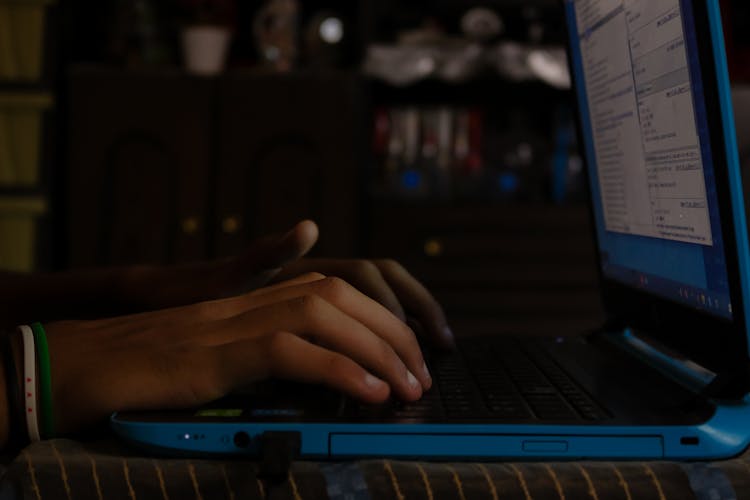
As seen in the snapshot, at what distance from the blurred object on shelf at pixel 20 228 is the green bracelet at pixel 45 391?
90.5 inches

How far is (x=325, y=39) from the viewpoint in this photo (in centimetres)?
304

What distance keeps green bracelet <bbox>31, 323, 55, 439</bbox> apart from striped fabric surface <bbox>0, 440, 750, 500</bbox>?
Answer: 0.06 metres

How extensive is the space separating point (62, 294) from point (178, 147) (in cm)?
189

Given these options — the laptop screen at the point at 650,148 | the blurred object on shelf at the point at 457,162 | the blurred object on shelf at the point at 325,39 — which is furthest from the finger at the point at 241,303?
the blurred object on shelf at the point at 325,39

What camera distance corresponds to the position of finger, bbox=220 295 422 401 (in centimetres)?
53

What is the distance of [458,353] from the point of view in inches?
30.7

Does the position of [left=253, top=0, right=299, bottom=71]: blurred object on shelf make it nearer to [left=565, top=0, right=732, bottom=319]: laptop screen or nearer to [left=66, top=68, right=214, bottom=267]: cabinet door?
[left=66, top=68, right=214, bottom=267]: cabinet door

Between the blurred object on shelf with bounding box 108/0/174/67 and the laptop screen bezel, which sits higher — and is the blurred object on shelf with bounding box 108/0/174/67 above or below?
above

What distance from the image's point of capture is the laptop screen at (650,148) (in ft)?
1.90

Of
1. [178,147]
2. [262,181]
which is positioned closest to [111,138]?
[178,147]

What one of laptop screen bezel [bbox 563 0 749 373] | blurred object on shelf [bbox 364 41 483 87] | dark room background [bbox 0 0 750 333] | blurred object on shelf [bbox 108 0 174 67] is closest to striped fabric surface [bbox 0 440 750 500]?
laptop screen bezel [bbox 563 0 749 373]

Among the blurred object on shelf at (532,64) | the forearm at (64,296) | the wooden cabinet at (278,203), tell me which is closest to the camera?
the forearm at (64,296)

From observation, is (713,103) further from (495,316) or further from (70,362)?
(495,316)

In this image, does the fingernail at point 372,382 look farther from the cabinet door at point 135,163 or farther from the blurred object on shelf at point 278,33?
the blurred object on shelf at point 278,33
